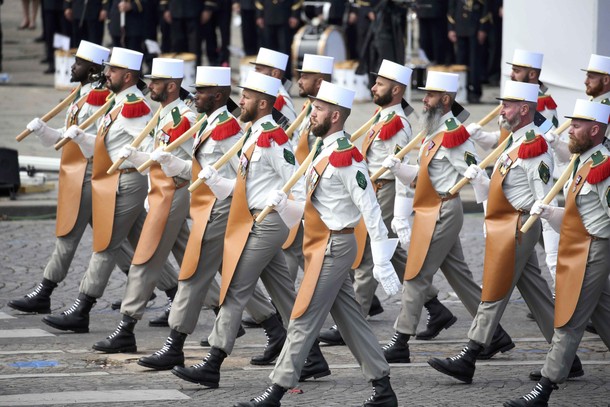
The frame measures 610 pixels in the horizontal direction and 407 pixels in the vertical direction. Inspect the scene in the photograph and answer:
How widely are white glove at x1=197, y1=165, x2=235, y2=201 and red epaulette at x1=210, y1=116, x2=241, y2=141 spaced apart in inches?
11.6

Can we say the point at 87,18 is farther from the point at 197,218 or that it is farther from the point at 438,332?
the point at 197,218

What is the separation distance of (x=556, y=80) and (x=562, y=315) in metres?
9.24

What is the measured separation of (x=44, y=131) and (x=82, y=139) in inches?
20.6

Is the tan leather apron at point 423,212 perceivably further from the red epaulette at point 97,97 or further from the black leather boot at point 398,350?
the red epaulette at point 97,97

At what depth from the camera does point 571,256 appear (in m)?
9.60

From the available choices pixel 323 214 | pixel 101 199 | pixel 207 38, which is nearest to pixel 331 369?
pixel 323 214

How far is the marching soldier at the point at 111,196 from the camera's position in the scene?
38.4 ft

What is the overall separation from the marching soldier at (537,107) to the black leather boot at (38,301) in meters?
3.77

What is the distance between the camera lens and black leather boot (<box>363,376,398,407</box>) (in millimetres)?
9352

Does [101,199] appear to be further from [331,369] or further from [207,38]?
[207,38]

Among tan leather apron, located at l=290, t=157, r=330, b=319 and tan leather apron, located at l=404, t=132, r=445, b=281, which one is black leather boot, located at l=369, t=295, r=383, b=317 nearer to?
tan leather apron, located at l=404, t=132, r=445, b=281

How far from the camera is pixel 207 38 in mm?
24656

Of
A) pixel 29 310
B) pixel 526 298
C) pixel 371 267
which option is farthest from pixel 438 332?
pixel 29 310

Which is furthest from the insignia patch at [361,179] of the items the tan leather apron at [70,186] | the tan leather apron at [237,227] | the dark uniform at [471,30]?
the dark uniform at [471,30]
